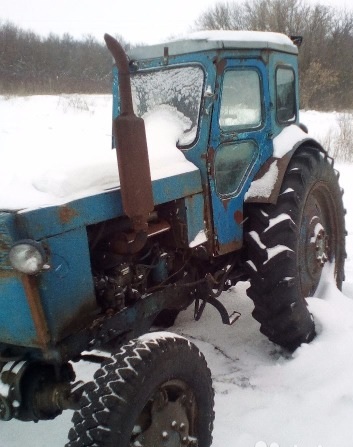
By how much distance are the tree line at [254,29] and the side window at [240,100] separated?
16302 mm

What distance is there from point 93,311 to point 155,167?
2.76ft

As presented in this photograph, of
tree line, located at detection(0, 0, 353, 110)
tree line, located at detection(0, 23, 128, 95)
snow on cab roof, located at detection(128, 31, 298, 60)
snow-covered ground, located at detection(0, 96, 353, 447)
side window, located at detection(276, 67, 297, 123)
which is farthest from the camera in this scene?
tree line, located at detection(0, 0, 353, 110)

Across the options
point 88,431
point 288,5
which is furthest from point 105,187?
point 288,5

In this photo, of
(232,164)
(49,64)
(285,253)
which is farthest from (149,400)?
(49,64)

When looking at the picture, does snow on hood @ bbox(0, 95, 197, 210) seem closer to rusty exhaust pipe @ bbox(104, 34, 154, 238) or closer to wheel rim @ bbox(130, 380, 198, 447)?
rusty exhaust pipe @ bbox(104, 34, 154, 238)

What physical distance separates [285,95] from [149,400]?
7.81 ft

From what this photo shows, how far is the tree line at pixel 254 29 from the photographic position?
69.2ft

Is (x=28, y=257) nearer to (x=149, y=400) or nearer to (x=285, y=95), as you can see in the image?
(x=149, y=400)

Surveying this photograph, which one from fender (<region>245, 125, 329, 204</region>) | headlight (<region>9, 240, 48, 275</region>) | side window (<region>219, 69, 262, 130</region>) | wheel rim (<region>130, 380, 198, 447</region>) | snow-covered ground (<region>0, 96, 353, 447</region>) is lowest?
snow-covered ground (<region>0, 96, 353, 447</region>)

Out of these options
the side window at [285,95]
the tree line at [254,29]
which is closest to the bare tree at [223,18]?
the tree line at [254,29]

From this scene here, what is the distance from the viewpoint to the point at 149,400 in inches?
83.3

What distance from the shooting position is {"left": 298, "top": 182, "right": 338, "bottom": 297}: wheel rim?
3529 mm

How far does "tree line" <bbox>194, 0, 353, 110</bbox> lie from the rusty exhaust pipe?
2064 cm

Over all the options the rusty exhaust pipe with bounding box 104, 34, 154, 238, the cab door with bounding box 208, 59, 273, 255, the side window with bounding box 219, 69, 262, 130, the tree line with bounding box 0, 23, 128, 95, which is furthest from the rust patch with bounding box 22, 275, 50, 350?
the tree line with bounding box 0, 23, 128, 95
